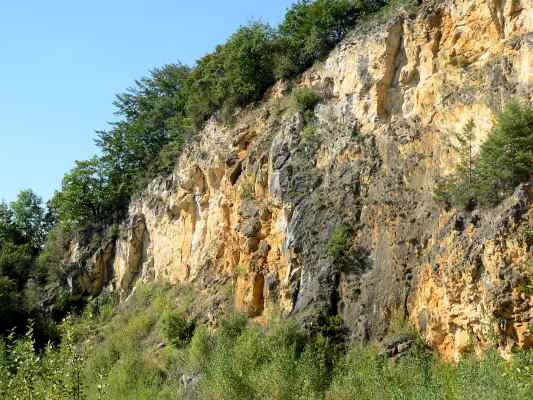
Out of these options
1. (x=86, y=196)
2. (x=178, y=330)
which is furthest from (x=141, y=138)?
(x=178, y=330)

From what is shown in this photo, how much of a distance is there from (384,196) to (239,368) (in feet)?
21.0

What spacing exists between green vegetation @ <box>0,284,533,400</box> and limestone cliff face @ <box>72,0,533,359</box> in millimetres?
891

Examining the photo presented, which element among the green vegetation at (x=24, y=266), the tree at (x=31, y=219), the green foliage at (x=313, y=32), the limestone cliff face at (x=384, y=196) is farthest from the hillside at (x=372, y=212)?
the tree at (x=31, y=219)

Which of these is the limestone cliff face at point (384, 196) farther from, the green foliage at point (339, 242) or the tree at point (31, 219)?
the tree at point (31, 219)

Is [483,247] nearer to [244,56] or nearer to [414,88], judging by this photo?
[414,88]

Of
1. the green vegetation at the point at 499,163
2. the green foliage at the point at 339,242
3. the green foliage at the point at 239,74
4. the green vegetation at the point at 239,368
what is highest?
the green foliage at the point at 239,74

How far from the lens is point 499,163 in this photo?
13.0 meters

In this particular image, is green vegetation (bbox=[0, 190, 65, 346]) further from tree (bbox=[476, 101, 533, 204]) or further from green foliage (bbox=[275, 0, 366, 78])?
tree (bbox=[476, 101, 533, 204])

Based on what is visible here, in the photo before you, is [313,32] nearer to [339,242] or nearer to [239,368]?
[339,242]

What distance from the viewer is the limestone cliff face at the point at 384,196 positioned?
42.5 ft

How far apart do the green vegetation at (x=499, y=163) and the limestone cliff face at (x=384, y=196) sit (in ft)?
1.41

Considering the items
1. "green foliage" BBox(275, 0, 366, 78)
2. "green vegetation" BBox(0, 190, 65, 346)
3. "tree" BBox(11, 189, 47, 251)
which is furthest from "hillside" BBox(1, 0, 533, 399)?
"tree" BBox(11, 189, 47, 251)

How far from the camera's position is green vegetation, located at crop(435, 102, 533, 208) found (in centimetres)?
1271

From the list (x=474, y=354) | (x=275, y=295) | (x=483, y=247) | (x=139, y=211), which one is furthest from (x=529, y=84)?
(x=139, y=211)
